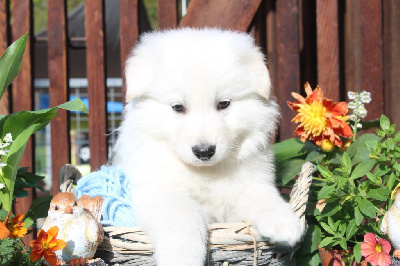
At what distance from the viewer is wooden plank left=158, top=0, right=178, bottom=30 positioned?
3070 mm

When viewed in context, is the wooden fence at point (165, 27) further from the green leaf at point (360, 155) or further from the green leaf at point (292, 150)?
the green leaf at point (360, 155)

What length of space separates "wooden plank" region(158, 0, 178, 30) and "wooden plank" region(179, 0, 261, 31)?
11 centimetres

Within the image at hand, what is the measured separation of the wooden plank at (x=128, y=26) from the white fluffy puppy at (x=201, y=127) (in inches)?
31.8

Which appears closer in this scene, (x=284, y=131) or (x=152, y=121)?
(x=152, y=121)

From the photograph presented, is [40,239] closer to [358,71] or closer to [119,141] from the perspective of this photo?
[119,141]

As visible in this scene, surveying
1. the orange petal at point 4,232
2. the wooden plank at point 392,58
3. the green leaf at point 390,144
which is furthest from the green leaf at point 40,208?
the wooden plank at point 392,58

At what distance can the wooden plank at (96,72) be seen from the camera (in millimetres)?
3092

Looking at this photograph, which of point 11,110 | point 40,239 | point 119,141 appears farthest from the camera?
point 11,110

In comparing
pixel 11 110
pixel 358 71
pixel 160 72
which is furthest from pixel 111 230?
pixel 358 71

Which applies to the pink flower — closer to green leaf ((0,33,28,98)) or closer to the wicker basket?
the wicker basket

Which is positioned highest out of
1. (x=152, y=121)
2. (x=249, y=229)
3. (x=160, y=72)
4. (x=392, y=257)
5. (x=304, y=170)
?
(x=160, y=72)

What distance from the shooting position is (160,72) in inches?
81.8

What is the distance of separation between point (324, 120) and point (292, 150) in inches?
14.2

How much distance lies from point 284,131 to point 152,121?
131cm
